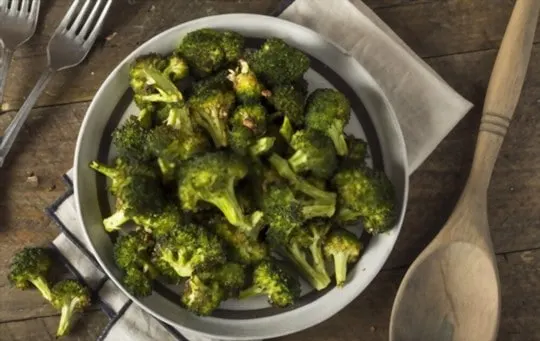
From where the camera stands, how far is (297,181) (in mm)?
1127

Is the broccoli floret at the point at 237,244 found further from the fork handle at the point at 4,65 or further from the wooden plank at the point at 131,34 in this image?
the fork handle at the point at 4,65

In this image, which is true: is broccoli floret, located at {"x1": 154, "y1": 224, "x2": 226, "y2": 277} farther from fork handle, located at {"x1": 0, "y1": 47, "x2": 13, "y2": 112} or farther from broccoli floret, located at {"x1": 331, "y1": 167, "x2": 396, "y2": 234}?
fork handle, located at {"x1": 0, "y1": 47, "x2": 13, "y2": 112}

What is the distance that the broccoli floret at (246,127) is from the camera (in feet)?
3.62

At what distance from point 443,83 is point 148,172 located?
643mm

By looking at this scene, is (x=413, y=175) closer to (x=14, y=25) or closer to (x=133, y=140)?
(x=133, y=140)

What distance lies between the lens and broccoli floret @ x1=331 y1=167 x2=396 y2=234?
1.13 meters

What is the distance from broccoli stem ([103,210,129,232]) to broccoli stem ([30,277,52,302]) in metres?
0.21

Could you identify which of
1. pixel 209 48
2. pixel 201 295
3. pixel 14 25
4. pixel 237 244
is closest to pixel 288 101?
pixel 209 48

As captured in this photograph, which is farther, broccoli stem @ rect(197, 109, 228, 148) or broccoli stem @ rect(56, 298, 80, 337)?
broccoli stem @ rect(56, 298, 80, 337)

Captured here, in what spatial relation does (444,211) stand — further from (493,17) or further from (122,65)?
(122,65)

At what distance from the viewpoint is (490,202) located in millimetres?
1396

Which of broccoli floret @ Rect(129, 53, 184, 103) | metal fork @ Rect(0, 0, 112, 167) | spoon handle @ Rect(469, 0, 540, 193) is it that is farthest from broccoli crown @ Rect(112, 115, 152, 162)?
spoon handle @ Rect(469, 0, 540, 193)

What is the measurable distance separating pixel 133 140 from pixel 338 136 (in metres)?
0.37

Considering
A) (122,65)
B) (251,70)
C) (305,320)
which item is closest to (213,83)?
(251,70)
